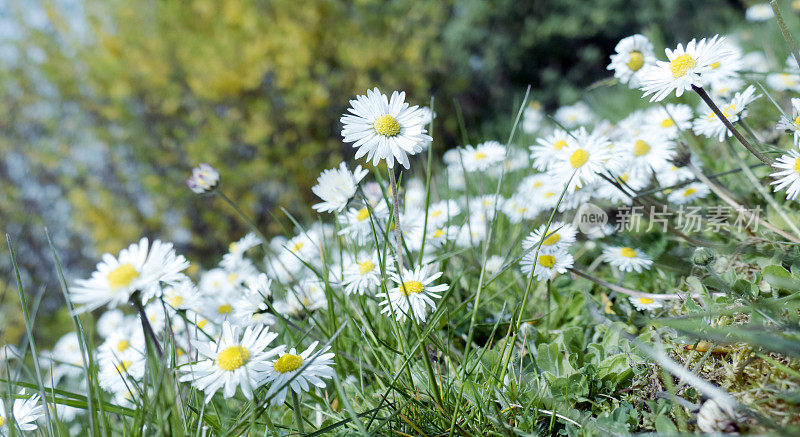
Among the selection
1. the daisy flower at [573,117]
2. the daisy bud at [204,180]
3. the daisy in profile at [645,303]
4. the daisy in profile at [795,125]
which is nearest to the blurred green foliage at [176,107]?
the daisy flower at [573,117]

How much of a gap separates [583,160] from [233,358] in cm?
83

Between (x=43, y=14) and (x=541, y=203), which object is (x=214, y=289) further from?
(x=43, y=14)

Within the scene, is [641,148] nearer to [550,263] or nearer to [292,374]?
[550,263]

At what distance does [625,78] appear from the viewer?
1.38 m

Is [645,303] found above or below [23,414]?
below

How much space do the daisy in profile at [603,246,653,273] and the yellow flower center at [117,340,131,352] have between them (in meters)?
1.29

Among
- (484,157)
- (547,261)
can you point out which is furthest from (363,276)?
(484,157)

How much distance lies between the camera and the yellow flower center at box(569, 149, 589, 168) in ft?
3.86

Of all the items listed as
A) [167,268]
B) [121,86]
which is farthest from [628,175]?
[121,86]

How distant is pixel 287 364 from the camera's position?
2.88 feet

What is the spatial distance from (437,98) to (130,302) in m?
5.12

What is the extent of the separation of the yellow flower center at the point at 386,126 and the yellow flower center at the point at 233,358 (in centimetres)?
45

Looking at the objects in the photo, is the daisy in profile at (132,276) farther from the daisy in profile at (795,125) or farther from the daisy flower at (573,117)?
the daisy flower at (573,117)

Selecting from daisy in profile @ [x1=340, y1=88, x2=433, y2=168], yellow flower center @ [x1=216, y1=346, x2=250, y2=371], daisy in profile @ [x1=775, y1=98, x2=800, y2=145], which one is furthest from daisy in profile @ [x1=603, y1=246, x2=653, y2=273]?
yellow flower center @ [x1=216, y1=346, x2=250, y2=371]
